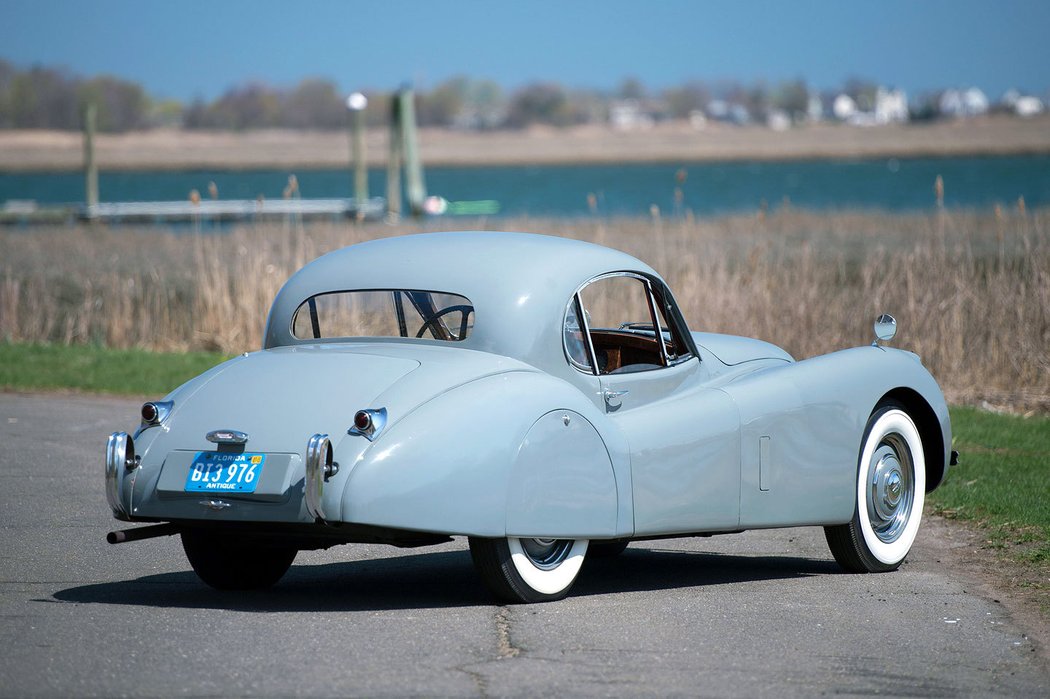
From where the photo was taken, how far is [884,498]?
23.3 feet

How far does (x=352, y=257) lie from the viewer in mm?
6656

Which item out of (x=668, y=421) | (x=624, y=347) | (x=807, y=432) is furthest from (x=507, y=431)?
(x=807, y=432)

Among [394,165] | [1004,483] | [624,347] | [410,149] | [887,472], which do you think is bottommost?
[1004,483]

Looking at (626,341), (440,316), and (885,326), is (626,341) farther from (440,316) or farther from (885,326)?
(885,326)

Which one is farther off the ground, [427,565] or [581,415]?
[581,415]

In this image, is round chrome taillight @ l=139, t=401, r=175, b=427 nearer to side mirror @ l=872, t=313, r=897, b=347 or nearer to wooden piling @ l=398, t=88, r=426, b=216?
side mirror @ l=872, t=313, r=897, b=347

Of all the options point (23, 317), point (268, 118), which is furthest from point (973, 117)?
point (23, 317)

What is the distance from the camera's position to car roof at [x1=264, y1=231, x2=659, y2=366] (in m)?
6.10

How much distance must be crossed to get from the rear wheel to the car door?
5.05 feet

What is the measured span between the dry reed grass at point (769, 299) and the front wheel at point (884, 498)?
21.5ft

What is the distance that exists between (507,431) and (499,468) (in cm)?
15

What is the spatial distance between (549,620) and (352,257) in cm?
202

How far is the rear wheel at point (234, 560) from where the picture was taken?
6.20 meters

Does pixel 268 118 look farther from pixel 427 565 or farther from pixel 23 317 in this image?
pixel 427 565
